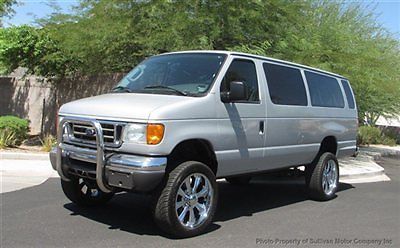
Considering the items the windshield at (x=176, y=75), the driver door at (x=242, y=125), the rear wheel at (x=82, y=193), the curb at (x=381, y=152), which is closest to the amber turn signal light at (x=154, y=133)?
the windshield at (x=176, y=75)

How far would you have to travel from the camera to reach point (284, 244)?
221 inches

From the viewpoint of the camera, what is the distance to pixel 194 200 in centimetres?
583

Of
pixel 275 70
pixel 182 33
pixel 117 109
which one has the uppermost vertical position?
pixel 182 33

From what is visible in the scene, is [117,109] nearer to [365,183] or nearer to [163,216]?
[163,216]

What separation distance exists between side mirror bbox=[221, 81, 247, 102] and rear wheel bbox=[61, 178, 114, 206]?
6.88 feet

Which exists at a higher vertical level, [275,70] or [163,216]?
[275,70]

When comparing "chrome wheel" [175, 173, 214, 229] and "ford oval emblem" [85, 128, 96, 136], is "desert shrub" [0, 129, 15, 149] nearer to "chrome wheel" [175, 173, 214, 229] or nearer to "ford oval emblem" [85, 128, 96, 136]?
"ford oval emblem" [85, 128, 96, 136]

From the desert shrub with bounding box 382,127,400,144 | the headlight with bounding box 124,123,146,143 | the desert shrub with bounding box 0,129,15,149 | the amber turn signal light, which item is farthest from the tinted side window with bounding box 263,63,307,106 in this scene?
the desert shrub with bounding box 382,127,400,144

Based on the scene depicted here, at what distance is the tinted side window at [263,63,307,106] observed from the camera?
711 cm

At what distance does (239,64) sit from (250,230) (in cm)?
216

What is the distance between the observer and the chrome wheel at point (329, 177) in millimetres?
8359

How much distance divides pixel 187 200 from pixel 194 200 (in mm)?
112

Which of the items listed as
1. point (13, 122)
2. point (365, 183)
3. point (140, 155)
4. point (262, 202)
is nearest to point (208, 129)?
point (140, 155)

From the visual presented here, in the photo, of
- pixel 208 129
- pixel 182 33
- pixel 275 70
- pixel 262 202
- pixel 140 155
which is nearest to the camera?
pixel 140 155
